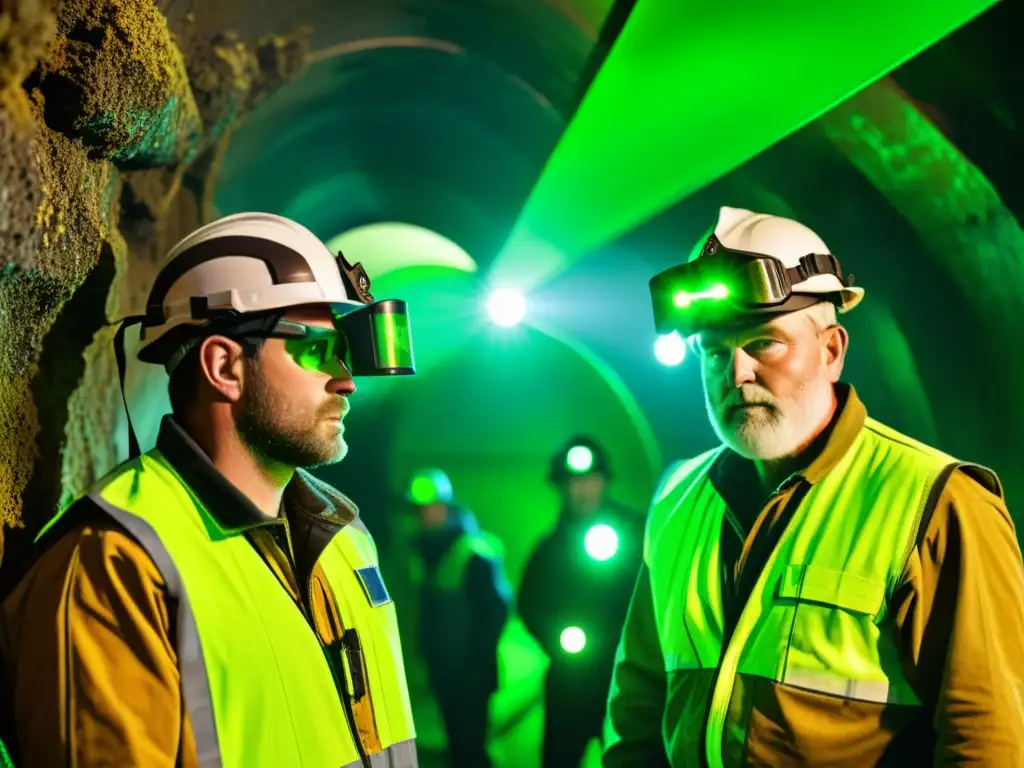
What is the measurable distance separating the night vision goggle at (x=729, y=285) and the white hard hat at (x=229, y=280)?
1.07 meters

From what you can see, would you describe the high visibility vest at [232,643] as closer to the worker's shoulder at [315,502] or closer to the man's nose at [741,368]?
the worker's shoulder at [315,502]

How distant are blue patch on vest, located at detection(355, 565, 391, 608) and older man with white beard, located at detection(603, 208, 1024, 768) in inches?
34.1

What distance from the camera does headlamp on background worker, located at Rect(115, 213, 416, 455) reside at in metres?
2.22

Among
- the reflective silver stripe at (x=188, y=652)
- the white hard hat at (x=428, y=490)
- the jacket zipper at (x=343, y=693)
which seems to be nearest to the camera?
the reflective silver stripe at (x=188, y=652)

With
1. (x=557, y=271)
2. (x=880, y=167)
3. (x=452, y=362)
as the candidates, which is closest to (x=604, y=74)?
(x=880, y=167)

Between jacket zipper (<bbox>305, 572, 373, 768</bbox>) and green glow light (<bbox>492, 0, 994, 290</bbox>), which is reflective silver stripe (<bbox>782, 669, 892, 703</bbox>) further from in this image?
green glow light (<bbox>492, 0, 994, 290</bbox>)

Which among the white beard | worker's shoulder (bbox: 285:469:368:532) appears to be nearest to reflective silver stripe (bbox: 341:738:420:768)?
worker's shoulder (bbox: 285:469:368:532)

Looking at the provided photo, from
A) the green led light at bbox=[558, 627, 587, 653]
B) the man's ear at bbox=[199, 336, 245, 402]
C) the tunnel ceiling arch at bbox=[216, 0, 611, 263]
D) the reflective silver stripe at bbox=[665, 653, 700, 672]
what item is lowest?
the green led light at bbox=[558, 627, 587, 653]

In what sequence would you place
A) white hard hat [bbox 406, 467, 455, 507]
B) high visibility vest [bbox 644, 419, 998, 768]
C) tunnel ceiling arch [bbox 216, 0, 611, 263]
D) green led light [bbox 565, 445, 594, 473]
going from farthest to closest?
white hard hat [bbox 406, 467, 455, 507]
green led light [bbox 565, 445, 594, 473]
tunnel ceiling arch [bbox 216, 0, 611, 263]
high visibility vest [bbox 644, 419, 998, 768]

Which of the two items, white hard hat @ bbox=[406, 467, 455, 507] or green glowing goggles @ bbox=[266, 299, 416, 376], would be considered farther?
white hard hat @ bbox=[406, 467, 455, 507]

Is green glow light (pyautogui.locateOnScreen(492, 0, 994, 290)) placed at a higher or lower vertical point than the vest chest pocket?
higher

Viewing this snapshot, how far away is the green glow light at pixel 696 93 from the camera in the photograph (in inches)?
119

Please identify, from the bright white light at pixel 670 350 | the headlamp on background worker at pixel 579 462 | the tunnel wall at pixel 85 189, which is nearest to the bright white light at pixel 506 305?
the bright white light at pixel 670 350

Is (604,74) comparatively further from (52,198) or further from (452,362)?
(452,362)
